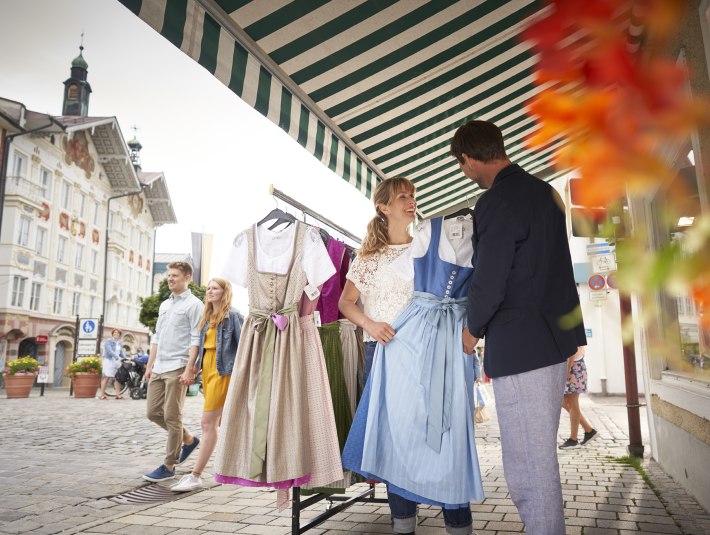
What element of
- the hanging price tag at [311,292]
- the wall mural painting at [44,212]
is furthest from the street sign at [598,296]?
the wall mural painting at [44,212]

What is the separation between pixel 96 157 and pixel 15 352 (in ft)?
46.7

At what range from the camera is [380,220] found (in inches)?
131

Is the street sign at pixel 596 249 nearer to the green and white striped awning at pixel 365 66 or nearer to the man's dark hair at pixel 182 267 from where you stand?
the green and white striped awning at pixel 365 66

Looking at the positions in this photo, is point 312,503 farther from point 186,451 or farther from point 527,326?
point 186,451

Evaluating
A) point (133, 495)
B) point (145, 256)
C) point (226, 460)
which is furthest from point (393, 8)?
point (145, 256)

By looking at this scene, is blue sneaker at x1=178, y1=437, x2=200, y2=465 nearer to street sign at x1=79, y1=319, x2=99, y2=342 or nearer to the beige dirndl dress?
the beige dirndl dress

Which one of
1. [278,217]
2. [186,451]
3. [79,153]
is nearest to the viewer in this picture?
[278,217]

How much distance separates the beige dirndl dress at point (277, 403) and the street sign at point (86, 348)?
1781 centimetres

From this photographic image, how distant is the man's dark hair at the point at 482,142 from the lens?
2.45m

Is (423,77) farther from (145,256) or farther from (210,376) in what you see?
(145,256)

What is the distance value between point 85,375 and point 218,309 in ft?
46.4

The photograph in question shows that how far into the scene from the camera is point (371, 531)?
134 inches

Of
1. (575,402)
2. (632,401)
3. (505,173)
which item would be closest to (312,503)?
(505,173)

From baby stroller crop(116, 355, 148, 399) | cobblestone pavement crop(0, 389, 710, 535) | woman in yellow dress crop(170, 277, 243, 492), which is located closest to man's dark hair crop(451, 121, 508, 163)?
cobblestone pavement crop(0, 389, 710, 535)
